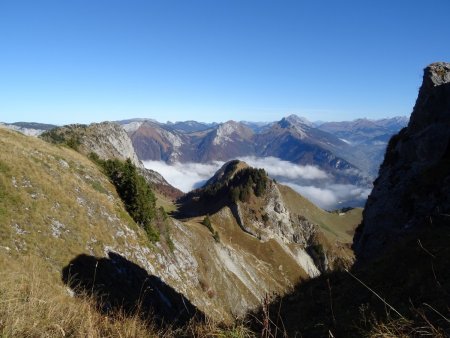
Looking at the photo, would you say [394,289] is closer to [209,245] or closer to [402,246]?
[402,246]

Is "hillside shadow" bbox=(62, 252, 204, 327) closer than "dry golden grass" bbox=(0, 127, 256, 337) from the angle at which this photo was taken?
→ No

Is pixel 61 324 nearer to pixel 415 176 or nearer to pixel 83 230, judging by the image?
pixel 415 176

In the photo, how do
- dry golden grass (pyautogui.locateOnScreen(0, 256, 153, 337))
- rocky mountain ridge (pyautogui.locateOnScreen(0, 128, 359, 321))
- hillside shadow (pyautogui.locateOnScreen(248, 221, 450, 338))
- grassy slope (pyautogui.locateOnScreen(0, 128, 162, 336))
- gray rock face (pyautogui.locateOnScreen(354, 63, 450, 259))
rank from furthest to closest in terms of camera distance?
rocky mountain ridge (pyautogui.locateOnScreen(0, 128, 359, 321))
grassy slope (pyautogui.locateOnScreen(0, 128, 162, 336))
gray rock face (pyautogui.locateOnScreen(354, 63, 450, 259))
hillside shadow (pyautogui.locateOnScreen(248, 221, 450, 338))
dry golden grass (pyautogui.locateOnScreen(0, 256, 153, 337))

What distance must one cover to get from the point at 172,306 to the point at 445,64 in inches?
1408

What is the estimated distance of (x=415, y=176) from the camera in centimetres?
2716

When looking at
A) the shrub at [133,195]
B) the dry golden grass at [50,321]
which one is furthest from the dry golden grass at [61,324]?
the shrub at [133,195]

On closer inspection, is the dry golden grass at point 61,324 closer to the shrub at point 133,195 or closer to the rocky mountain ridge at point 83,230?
the rocky mountain ridge at point 83,230

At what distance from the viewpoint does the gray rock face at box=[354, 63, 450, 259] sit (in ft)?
75.7

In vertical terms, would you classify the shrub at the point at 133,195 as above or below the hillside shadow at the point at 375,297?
below

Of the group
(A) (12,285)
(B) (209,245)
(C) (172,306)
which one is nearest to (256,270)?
(B) (209,245)

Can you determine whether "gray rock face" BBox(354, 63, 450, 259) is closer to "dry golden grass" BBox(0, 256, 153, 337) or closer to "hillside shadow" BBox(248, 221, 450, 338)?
"hillside shadow" BBox(248, 221, 450, 338)

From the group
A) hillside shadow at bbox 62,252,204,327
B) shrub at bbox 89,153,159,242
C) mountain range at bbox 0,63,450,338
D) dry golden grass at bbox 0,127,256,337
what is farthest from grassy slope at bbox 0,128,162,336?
shrub at bbox 89,153,159,242

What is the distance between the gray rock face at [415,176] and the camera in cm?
2308

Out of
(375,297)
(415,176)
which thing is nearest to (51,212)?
(415,176)
